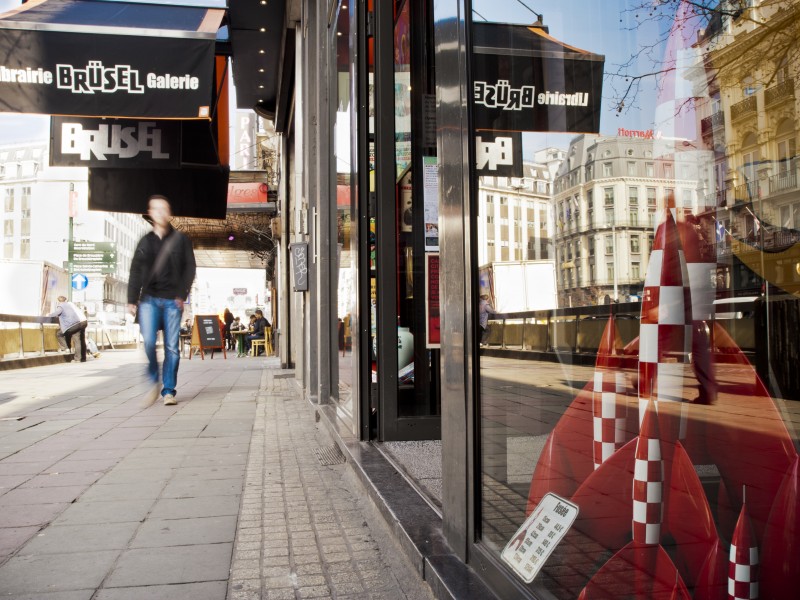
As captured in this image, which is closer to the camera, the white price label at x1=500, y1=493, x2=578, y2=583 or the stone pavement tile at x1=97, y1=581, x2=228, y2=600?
the white price label at x1=500, y1=493, x2=578, y2=583

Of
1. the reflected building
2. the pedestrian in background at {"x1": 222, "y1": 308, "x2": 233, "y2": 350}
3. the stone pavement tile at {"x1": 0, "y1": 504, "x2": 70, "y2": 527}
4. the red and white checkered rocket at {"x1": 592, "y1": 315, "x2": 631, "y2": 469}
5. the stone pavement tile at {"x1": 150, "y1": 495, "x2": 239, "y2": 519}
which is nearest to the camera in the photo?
the red and white checkered rocket at {"x1": 592, "y1": 315, "x2": 631, "y2": 469}

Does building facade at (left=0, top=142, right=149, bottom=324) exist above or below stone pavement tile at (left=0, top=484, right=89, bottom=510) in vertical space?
above

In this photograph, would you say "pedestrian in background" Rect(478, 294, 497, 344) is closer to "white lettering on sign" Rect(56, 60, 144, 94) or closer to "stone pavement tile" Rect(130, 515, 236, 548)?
"stone pavement tile" Rect(130, 515, 236, 548)

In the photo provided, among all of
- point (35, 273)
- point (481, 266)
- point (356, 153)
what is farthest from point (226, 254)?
point (481, 266)

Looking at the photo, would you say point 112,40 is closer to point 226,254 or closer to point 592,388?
point 592,388

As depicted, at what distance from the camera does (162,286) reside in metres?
7.91

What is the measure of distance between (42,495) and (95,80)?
4.45m

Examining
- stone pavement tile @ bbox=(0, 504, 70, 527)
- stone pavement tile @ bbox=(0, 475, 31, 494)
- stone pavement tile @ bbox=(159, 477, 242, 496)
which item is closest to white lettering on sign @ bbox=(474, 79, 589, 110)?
stone pavement tile @ bbox=(159, 477, 242, 496)

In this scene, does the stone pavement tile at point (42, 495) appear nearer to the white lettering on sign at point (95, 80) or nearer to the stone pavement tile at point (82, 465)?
the stone pavement tile at point (82, 465)

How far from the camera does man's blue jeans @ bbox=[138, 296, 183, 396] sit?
7852 millimetres

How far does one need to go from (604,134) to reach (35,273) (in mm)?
24395

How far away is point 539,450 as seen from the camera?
1.86m

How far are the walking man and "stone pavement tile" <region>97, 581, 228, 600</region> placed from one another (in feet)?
18.4

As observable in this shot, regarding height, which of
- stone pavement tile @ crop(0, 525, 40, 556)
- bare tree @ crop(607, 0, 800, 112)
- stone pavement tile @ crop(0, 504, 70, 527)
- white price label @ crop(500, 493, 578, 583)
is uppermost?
bare tree @ crop(607, 0, 800, 112)
